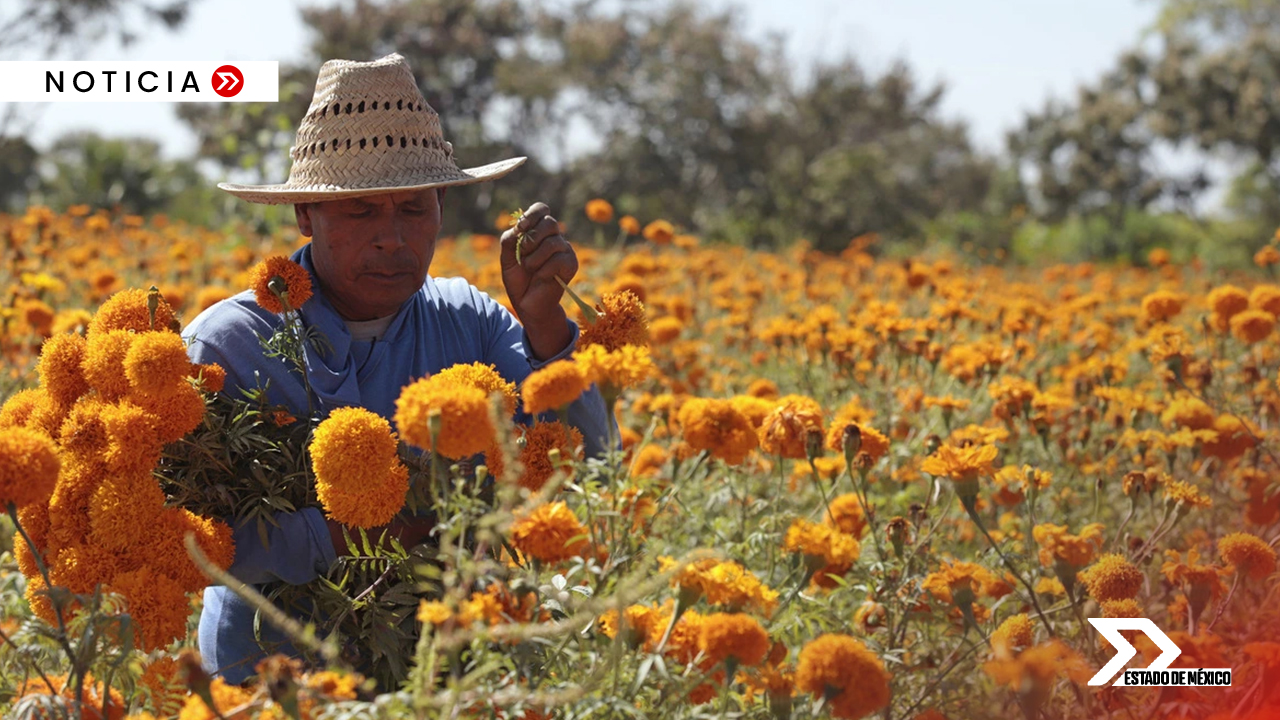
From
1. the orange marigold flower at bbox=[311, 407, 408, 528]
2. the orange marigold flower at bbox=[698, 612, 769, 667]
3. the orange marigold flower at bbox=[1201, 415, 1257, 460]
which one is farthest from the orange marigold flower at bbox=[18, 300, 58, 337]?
the orange marigold flower at bbox=[1201, 415, 1257, 460]

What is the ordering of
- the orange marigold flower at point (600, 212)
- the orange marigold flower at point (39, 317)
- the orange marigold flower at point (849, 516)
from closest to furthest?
the orange marigold flower at point (849, 516) → the orange marigold flower at point (39, 317) → the orange marigold flower at point (600, 212)

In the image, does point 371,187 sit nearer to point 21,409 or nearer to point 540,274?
point 540,274

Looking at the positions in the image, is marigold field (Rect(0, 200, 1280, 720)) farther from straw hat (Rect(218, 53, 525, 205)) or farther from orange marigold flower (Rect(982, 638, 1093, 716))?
straw hat (Rect(218, 53, 525, 205))

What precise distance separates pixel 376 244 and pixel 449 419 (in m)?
0.91

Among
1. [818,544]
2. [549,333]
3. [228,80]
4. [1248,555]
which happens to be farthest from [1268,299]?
[228,80]

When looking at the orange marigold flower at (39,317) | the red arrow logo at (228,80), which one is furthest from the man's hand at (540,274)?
the red arrow logo at (228,80)

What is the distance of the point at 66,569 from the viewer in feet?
4.91

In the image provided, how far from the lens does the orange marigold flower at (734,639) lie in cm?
130

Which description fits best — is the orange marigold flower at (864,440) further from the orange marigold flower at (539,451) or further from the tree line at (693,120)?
the tree line at (693,120)

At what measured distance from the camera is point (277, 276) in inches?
70.4

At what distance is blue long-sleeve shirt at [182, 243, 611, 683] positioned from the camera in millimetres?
1785

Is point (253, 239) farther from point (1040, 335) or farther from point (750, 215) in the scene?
point (750, 215)

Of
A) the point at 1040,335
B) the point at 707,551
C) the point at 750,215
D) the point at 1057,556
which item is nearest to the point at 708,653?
the point at 707,551

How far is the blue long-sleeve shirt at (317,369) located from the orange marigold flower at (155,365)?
0.90 ft
